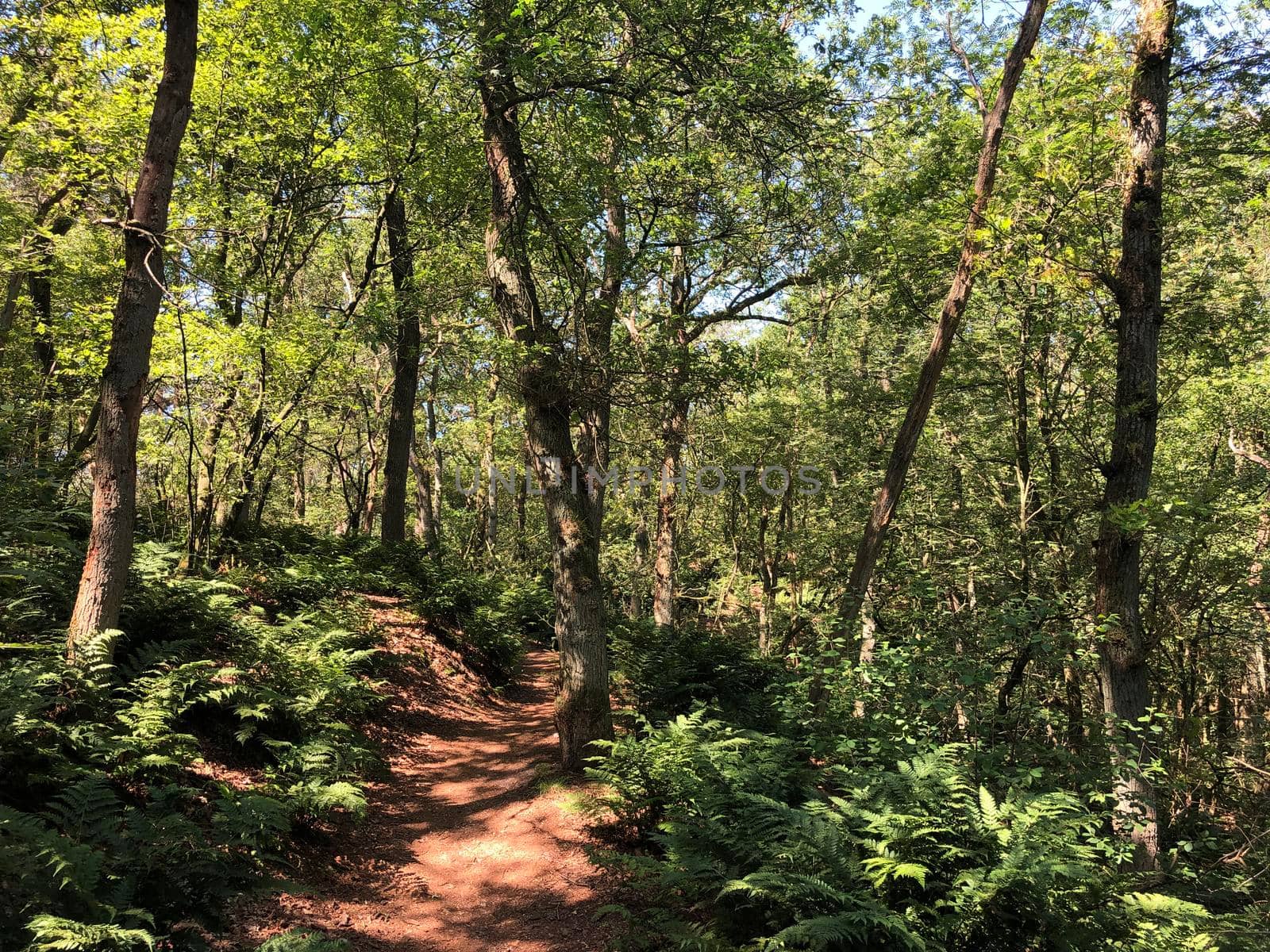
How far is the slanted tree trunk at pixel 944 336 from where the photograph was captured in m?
7.45

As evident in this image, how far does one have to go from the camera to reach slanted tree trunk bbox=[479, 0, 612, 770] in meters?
7.06

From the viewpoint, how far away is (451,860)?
600cm

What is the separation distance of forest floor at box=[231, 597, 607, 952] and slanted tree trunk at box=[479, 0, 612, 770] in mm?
813

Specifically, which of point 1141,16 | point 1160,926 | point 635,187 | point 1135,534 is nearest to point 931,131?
point 1141,16

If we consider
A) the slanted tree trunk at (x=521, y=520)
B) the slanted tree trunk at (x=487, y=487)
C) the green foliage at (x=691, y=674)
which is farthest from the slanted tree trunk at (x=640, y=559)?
the green foliage at (x=691, y=674)

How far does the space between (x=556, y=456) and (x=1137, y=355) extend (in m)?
5.97

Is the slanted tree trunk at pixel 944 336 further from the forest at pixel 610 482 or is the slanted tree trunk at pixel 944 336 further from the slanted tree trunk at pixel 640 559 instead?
the slanted tree trunk at pixel 640 559

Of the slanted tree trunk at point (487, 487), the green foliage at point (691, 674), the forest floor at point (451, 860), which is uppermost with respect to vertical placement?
the slanted tree trunk at point (487, 487)

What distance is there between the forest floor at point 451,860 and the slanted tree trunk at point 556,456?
0.81 m

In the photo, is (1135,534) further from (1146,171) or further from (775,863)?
(775,863)

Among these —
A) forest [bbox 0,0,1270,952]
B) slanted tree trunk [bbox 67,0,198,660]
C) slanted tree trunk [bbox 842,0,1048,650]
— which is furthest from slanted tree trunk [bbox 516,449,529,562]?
slanted tree trunk [bbox 67,0,198,660]

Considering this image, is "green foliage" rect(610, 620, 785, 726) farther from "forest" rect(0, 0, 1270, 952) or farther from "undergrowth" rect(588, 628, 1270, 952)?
"undergrowth" rect(588, 628, 1270, 952)

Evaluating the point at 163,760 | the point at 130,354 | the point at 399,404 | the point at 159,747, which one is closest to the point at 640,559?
the point at 399,404

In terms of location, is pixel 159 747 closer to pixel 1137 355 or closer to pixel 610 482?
pixel 610 482
